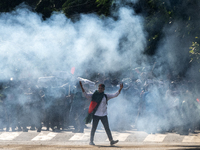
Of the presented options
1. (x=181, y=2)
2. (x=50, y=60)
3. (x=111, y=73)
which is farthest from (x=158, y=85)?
(x=50, y=60)

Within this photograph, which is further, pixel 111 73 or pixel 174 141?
pixel 111 73

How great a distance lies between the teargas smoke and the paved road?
23.1 inches

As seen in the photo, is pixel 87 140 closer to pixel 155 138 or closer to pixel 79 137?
pixel 79 137

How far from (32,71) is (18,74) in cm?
45

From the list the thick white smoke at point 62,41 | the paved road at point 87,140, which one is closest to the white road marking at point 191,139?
the paved road at point 87,140

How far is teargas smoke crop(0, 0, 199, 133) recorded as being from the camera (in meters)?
11.2

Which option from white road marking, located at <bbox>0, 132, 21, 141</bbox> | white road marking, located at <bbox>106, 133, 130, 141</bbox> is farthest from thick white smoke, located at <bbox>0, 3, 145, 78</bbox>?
white road marking, located at <bbox>106, 133, 130, 141</bbox>

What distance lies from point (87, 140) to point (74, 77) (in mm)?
2375

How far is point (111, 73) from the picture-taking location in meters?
12.9

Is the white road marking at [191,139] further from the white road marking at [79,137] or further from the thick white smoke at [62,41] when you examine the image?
the thick white smoke at [62,41]

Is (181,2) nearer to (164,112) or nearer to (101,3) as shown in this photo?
(101,3)

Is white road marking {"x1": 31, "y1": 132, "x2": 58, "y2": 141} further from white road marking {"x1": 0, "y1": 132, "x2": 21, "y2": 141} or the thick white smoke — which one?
the thick white smoke

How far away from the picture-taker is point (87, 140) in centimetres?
995

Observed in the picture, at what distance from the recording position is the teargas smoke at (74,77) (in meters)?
11.2
